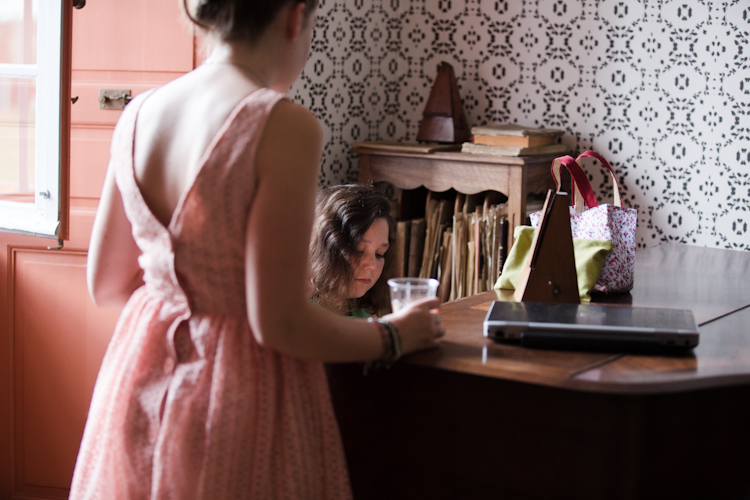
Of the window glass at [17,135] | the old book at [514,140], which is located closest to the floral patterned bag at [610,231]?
the old book at [514,140]

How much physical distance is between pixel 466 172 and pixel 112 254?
1.79m

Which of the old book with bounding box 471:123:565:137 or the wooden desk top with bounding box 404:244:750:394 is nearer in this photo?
the wooden desk top with bounding box 404:244:750:394

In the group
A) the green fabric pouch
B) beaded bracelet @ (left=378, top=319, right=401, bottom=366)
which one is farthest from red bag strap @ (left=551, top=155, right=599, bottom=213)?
beaded bracelet @ (left=378, top=319, right=401, bottom=366)

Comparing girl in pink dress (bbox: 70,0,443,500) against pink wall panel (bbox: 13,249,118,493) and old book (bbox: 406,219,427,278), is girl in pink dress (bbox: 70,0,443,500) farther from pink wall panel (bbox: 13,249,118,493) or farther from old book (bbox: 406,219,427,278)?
old book (bbox: 406,219,427,278)

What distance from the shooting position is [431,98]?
3.04 m

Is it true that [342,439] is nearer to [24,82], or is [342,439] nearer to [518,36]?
[24,82]

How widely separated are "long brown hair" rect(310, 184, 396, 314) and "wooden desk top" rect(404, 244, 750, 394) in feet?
1.78

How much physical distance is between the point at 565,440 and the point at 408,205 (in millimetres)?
2090

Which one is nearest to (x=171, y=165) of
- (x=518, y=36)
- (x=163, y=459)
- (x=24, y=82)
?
(x=163, y=459)

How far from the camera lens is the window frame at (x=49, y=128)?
202 cm

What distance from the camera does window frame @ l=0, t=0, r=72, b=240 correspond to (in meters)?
2.02

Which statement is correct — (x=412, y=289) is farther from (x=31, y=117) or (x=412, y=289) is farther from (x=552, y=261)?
(x=31, y=117)

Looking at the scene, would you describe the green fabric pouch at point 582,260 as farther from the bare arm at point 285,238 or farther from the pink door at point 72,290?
the pink door at point 72,290

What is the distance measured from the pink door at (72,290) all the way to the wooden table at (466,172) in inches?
35.7
